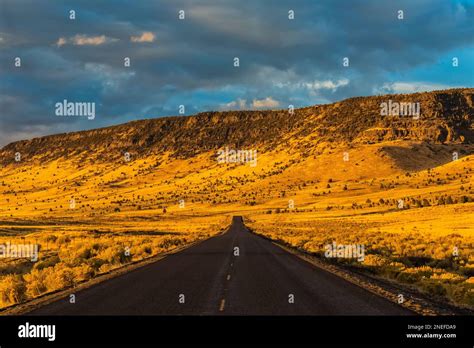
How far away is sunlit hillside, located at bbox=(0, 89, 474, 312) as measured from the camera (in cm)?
2891

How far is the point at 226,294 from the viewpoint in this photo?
15.0m

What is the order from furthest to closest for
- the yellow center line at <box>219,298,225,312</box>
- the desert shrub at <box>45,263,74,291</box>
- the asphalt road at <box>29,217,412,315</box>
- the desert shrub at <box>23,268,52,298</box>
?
the desert shrub at <box>45,263,74,291</box> < the desert shrub at <box>23,268,52,298</box> < the yellow center line at <box>219,298,225,312</box> < the asphalt road at <box>29,217,412,315</box>

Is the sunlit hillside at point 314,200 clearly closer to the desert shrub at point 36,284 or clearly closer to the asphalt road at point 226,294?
the desert shrub at point 36,284

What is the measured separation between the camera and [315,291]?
15312 mm

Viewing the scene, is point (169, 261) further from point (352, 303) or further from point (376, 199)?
point (376, 199)

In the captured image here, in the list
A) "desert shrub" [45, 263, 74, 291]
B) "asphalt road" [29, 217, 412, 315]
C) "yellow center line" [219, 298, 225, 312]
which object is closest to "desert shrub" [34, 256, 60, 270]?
"desert shrub" [45, 263, 74, 291]

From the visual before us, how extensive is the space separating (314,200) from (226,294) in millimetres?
105184

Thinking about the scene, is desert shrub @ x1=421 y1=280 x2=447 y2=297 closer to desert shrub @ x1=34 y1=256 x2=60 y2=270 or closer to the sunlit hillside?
the sunlit hillside

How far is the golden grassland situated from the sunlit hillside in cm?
22

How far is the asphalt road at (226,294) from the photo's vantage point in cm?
1234

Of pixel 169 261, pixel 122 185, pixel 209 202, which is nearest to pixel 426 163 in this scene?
pixel 209 202

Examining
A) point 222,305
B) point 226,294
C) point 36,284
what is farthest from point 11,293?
point 222,305
